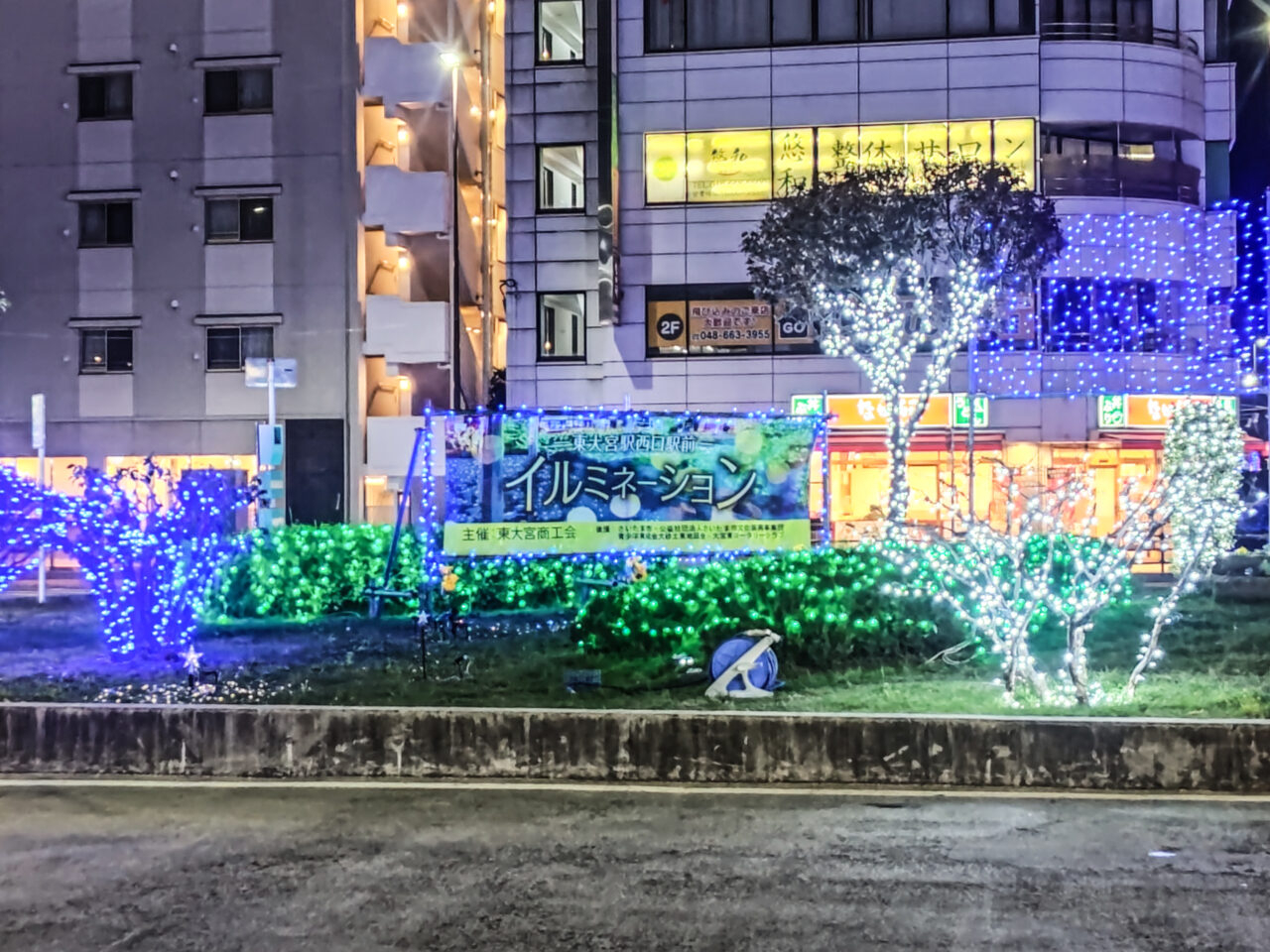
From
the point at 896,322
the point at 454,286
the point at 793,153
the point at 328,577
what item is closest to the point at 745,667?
the point at 328,577

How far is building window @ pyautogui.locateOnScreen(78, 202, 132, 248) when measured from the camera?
99.9 ft

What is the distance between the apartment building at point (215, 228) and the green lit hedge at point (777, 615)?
61.1 feet

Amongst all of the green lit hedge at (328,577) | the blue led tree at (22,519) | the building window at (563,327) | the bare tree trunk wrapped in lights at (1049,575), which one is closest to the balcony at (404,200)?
the building window at (563,327)

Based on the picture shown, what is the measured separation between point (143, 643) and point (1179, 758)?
9.45m

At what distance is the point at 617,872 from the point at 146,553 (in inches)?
293

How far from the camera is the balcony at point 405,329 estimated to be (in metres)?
29.8

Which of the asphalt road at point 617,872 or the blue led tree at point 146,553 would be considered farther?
the blue led tree at point 146,553

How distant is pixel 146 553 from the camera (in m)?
12.2

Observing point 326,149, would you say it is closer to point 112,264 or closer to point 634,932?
point 112,264

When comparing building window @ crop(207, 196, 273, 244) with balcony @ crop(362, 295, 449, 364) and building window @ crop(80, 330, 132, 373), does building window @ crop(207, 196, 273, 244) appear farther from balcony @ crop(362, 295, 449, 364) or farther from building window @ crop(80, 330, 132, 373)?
building window @ crop(80, 330, 132, 373)

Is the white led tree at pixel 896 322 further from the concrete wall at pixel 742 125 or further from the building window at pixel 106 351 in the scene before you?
A: the building window at pixel 106 351

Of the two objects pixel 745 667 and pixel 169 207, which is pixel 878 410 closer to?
pixel 169 207

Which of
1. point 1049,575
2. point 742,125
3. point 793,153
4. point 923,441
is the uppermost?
point 742,125

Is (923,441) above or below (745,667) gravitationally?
above
